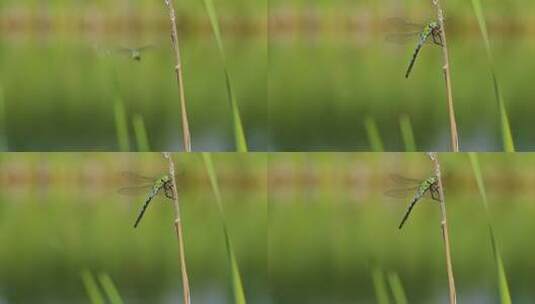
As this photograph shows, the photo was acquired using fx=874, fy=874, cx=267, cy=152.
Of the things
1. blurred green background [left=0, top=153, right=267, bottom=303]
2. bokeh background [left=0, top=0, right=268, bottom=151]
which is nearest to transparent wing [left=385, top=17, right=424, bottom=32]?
bokeh background [left=0, top=0, right=268, bottom=151]

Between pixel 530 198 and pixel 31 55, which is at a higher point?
pixel 31 55

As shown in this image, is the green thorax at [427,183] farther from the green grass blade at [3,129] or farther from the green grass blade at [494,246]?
the green grass blade at [3,129]

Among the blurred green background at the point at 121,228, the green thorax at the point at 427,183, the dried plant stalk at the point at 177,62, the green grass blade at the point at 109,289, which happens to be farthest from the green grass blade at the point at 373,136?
the green grass blade at the point at 109,289

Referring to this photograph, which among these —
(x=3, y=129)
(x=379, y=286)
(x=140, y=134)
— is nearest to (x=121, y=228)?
(x=140, y=134)

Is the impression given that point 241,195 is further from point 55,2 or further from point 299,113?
point 55,2

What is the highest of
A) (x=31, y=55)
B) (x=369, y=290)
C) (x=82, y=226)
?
(x=31, y=55)

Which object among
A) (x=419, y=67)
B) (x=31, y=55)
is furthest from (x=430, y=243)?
(x=31, y=55)
